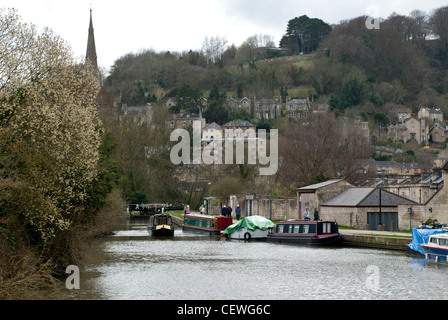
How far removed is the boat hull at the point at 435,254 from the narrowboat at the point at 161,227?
18758mm

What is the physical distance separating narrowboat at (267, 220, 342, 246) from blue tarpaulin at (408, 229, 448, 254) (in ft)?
19.2

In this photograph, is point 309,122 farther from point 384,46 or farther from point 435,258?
point 384,46

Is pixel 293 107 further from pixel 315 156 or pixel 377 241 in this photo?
pixel 377 241

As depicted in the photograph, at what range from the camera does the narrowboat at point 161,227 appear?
3919cm

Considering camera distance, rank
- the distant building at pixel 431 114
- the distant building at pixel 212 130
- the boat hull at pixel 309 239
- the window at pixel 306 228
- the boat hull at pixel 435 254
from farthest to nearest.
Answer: the distant building at pixel 431 114 < the distant building at pixel 212 130 < the window at pixel 306 228 < the boat hull at pixel 309 239 < the boat hull at pixel 435 254

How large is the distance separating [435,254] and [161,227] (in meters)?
19.4

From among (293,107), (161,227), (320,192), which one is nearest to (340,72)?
(293,107)

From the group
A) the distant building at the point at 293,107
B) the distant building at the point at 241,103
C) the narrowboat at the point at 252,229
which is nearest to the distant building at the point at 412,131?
the distant building at the point at 293,107

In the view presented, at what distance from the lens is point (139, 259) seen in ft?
86.1

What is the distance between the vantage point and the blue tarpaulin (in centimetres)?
2450

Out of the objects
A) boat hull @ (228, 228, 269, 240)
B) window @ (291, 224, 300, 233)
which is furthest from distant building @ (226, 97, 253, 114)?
window @ (291, 224, 300, 233)

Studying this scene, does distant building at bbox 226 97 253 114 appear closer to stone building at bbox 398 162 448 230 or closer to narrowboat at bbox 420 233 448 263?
stone building at bbox 398 162 448 230

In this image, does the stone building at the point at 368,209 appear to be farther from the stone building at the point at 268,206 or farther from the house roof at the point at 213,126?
the house roof at the point at 213,126
